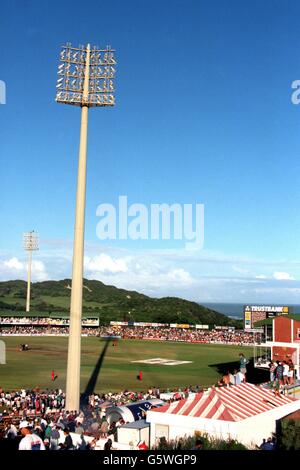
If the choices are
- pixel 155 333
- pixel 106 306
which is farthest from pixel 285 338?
pixel 106 306

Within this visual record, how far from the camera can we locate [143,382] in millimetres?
37531

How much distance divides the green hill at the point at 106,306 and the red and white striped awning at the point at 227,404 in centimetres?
8855

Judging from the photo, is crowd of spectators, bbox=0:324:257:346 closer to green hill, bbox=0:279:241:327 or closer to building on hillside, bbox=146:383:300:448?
green hill, bbox=0:279:241:327

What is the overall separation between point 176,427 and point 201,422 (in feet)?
2.67

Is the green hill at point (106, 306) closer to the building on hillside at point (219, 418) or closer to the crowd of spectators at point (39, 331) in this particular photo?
the crowd of spectators at point (39, 331)

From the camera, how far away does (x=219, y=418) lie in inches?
543

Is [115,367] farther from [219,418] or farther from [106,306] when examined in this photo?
[106,306]

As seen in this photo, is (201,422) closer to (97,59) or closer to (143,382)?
(97,59)

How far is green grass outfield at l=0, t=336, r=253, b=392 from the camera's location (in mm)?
36438

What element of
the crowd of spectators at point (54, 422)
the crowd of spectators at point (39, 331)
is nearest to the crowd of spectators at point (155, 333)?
the crowd of spectators at point (39, 331)

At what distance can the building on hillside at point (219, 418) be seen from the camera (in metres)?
13.7
